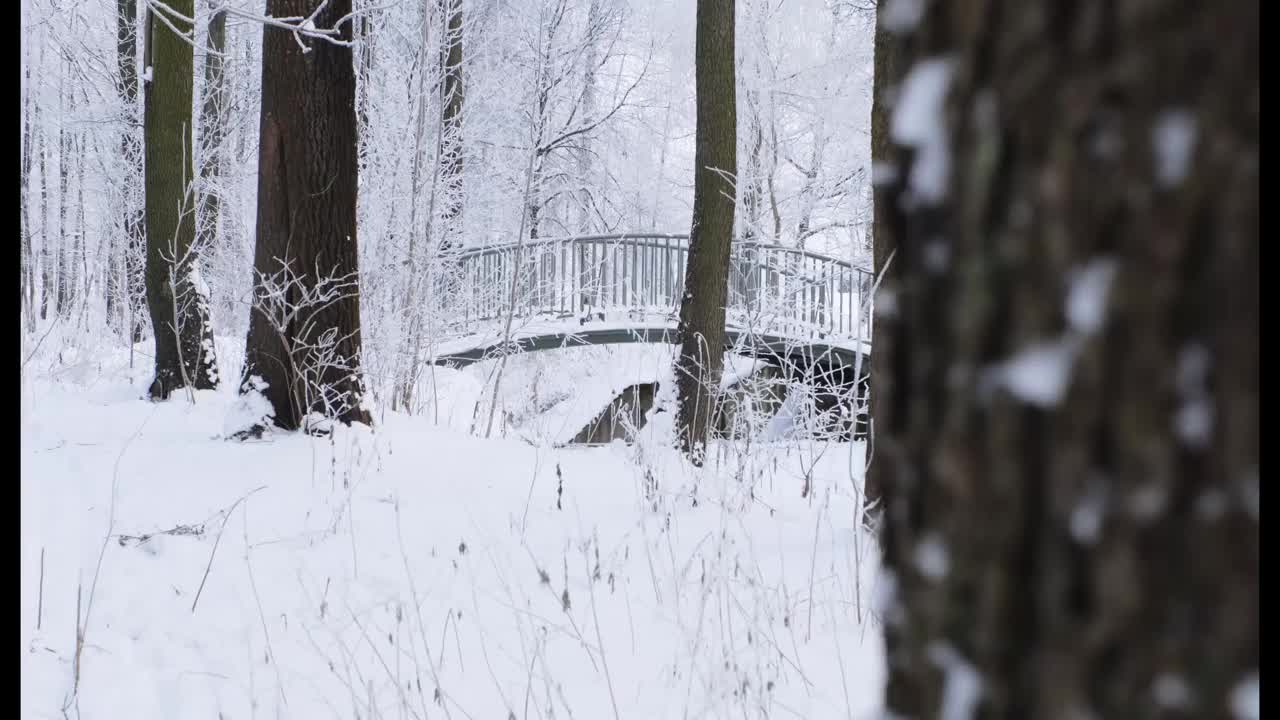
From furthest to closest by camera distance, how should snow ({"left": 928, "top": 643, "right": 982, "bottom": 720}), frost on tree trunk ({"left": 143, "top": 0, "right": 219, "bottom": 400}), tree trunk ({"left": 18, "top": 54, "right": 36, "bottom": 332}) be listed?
frost on tree trunk ({"left": 143, "top": 0, "right": 219, "bottom": 400}) → tree trunk ({"left": 18, "top": 54, "right": 36, "bottom": 332}) → snow ({"left": 928, "top": 643, "right": 982, "bottom": 720})

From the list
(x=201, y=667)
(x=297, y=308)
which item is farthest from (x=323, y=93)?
(x=201, y=667)

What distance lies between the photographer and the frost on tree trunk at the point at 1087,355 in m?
0.45

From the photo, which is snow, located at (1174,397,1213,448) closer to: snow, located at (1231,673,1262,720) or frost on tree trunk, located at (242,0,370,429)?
snow, located at (1231,673,1262,720)

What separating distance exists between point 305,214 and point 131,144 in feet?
23.5

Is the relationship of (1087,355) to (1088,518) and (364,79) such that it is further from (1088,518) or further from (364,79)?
(364,79)

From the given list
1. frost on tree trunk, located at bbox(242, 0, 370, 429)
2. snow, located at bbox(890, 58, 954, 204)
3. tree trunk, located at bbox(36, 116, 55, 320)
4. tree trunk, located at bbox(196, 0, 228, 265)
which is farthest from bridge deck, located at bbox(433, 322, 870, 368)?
tree trunk, located at bbox(36, 116, 55, 320)

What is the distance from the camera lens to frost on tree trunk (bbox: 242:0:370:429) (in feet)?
17.0

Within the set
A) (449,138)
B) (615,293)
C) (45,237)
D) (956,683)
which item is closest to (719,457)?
(956,683)

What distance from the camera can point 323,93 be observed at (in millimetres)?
5227

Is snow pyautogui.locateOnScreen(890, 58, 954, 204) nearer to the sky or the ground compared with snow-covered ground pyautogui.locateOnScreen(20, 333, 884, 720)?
nearer to the sky

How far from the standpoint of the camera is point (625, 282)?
542 inches

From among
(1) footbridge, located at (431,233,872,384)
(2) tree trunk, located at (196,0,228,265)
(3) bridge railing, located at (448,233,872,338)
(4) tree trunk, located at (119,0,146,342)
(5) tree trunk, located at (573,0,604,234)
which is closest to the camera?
(2) tree trunk, located at (196,0,228,265)

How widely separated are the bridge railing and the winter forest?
185 cm

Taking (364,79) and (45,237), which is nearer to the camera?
(364,79)
